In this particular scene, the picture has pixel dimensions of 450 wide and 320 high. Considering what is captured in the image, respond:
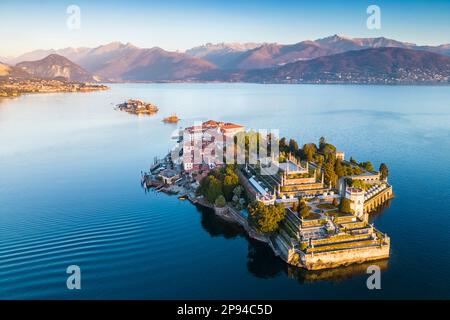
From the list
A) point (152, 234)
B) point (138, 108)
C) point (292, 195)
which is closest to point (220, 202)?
point (292, 195)

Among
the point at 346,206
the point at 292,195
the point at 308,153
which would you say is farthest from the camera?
the point at 308,153

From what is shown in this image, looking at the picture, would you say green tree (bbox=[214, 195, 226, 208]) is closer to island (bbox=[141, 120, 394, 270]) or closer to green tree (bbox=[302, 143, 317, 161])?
island (bbox=[141, 120, 394, 270])

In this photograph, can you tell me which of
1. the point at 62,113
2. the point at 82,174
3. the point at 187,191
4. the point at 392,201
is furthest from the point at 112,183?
the point at 62,113

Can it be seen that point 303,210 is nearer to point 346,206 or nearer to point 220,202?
point 346,206

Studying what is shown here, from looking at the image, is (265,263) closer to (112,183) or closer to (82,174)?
(112,183)

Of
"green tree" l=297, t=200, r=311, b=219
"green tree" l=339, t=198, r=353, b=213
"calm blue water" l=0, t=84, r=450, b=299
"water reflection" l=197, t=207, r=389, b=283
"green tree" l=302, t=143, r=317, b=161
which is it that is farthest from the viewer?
"green tree" l=302, t=143, r=317, b=161

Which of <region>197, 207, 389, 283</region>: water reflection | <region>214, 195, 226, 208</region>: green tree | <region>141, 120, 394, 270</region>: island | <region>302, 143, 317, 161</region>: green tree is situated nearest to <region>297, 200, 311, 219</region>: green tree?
<region>141, 120, 394, 270</region>: island

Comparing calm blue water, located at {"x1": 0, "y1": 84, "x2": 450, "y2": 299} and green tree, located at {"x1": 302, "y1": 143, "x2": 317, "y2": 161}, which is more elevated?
green tree, located at {"x1": 302, "y1": 143, "x2": 317, "y2": 161}

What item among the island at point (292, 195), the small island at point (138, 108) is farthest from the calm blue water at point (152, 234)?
the small island at point (138, 108)
